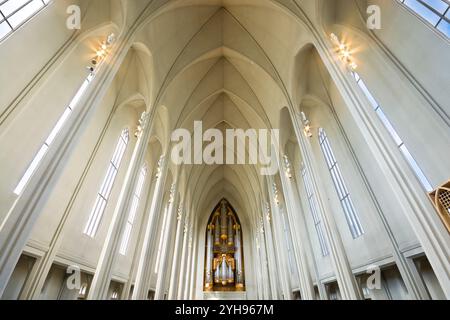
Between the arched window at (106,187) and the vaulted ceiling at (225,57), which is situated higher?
the vaulted ceiling at (225,57)

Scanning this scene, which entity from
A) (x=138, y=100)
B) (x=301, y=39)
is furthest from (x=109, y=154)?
(x=301, y=39)

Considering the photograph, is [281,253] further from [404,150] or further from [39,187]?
[39,187]

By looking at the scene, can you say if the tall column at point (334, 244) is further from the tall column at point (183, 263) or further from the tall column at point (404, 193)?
the tall column at point (183, 263)

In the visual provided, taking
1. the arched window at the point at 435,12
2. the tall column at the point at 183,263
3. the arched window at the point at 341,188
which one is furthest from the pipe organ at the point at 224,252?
the arched window at the point at 435,12

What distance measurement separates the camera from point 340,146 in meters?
9.32

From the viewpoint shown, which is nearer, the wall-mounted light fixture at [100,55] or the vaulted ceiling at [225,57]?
the wall-mounted light fixture at [100,55]

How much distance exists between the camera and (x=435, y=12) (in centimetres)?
536

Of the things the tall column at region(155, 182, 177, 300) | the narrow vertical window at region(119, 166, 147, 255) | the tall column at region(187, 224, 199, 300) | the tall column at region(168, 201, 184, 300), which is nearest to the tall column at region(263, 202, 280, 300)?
Answer: the tall column at region(168, 201, 184, 300)

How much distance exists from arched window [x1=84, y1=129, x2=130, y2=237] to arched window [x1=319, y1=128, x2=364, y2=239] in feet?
34.4

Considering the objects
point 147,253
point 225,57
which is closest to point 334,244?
point 147,253

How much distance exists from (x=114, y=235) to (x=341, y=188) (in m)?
9.37

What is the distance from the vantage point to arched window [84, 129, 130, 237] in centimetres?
906

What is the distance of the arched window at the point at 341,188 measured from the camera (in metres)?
8.59

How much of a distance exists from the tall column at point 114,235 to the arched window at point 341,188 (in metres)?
8.64
